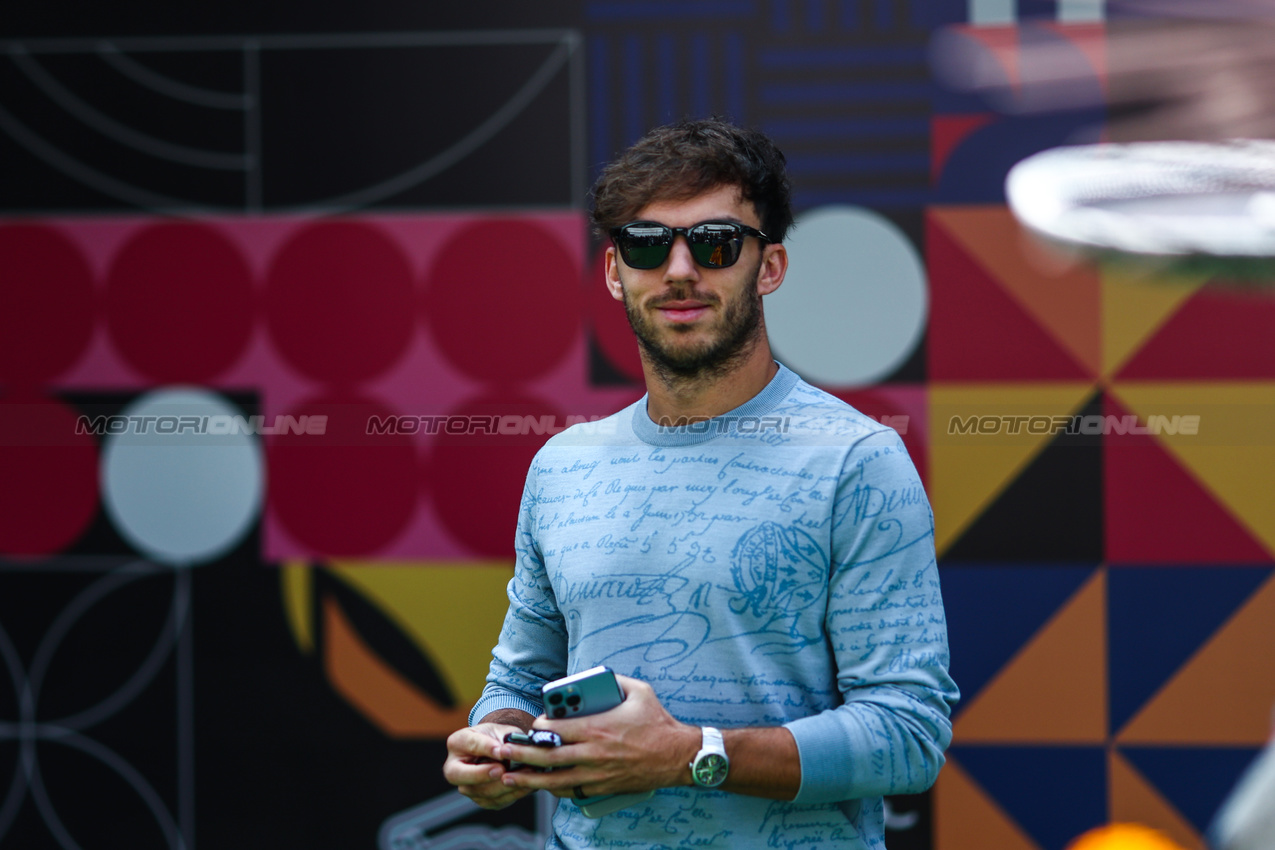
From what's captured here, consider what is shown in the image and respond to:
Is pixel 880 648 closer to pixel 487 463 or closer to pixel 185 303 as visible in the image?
pixel 487 463

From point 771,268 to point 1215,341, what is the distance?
4.91 feet

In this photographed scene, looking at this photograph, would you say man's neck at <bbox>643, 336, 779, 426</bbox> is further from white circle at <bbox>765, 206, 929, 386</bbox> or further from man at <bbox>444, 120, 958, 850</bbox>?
white circle at <bbox>765, 206, 929, 386</bbox>

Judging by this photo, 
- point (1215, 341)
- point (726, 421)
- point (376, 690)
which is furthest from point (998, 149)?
point (376, 690)

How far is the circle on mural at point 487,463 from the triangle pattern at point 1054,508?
1162 mm

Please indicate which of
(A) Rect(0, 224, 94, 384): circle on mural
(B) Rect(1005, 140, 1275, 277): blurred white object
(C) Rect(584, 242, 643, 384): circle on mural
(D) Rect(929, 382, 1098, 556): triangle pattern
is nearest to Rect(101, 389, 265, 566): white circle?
(A) Rect(0, 224, 94, 384): circle on mural

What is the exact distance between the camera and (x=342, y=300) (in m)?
2.89

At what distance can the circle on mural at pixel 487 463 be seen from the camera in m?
2.83

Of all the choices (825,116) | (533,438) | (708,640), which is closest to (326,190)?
(533,438)

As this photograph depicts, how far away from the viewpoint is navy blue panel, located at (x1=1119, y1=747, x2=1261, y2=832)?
2.64 metres

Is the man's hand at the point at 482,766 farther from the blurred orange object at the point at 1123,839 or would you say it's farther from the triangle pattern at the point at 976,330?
the blurred orange object at the point at 1123,839

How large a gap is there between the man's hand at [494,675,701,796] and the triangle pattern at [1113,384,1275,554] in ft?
5.80

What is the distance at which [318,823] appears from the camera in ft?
9.50

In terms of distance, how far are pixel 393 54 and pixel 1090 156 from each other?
1.82m
